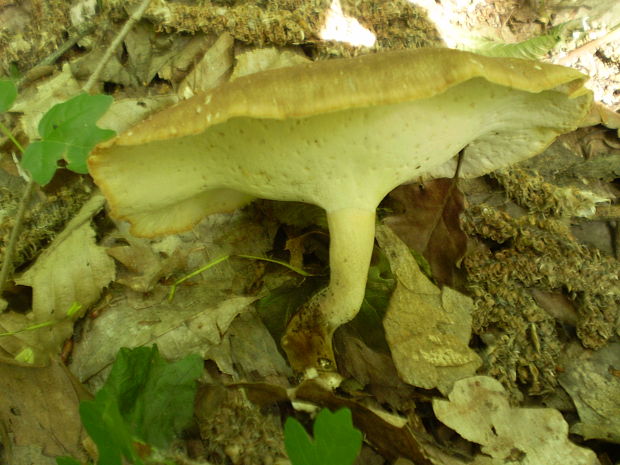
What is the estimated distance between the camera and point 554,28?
10.2ft

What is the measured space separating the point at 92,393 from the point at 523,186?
7.73ft

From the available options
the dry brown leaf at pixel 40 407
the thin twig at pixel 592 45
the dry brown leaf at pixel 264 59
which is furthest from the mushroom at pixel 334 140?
the thin twig at pixel 592 45

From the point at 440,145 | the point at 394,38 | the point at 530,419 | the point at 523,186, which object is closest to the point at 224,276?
the point at 440,145

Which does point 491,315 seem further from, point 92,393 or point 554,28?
point 554,28

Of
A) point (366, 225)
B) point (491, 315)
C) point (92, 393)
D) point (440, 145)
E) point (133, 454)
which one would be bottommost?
point (92, 393)

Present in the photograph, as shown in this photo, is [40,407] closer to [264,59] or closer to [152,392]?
[152,392]

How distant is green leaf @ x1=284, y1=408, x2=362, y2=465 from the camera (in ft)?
3.84

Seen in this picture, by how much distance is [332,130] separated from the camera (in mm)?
1531

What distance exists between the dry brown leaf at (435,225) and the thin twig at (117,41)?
6.19 feet

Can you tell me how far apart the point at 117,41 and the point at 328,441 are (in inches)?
101

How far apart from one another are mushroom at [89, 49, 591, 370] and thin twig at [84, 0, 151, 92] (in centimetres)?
107

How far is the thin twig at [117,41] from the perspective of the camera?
102 inches

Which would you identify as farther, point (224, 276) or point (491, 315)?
point (224, 276)

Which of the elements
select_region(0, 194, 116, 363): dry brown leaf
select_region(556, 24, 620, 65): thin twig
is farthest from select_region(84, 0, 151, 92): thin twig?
select_region(556, 24, 620, 65): thin twig
